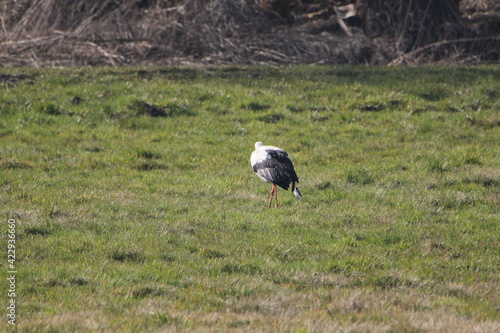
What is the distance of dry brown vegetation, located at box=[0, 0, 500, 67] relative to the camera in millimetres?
25562

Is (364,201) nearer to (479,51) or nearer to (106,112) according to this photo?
(106,112)

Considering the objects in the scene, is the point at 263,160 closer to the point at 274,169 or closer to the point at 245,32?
the point at 274,169

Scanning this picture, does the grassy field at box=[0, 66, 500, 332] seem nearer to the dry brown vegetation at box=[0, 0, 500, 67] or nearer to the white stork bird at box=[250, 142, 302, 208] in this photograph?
the white stork bird at box=[250, 142, 302, 208]

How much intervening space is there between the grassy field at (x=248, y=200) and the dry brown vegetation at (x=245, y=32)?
400 cm

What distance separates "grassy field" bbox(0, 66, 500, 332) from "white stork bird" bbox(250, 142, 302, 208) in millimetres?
402

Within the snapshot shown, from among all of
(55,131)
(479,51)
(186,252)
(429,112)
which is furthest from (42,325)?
(479,51)

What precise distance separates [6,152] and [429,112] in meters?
10.1

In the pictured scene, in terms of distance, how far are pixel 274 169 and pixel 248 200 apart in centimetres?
81

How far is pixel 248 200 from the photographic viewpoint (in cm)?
1142
